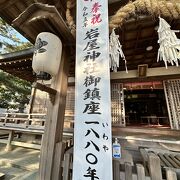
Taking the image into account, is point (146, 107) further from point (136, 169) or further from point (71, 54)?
point (136, 169)

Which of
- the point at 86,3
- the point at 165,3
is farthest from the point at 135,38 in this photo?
the point at 86,3

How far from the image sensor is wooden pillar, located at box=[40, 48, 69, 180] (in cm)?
182

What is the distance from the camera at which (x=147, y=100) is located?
454 inches

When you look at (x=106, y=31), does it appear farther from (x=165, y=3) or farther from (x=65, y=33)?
(x=165, y=3)

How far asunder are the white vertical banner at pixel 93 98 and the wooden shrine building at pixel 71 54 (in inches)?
13.5

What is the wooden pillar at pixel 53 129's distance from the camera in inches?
71.8

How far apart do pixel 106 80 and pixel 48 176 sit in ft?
5.07

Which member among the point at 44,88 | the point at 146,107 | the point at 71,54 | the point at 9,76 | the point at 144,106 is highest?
the point at 9,76

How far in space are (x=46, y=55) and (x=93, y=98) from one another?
89cm

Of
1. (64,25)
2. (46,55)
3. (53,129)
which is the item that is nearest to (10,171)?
(53,129)

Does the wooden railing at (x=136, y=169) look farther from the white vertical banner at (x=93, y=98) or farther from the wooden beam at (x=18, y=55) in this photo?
the wooden beam at (x=18, y=55)

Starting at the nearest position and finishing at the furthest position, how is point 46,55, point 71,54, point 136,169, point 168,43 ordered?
point 136,169 → point 46,55 → point 168,43 → point 71,54

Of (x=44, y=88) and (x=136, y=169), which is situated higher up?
(x=44, y=88)

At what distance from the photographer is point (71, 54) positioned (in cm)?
264
